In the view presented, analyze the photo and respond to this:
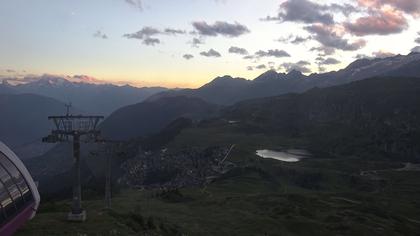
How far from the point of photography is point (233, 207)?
322ft

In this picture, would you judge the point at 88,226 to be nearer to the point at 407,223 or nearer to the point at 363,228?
the point at 363,228

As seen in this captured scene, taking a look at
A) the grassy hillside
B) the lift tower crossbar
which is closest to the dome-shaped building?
the grassy hillside

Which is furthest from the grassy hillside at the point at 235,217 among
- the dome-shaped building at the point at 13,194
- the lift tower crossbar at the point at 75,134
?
the dome-shaped building at the point at 13,194

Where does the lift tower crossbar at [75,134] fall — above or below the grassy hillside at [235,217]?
above

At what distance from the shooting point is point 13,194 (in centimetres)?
3278

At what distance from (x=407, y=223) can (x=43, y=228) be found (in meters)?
81.3

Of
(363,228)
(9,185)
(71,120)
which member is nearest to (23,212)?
(9,185)

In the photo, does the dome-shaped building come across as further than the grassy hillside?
No

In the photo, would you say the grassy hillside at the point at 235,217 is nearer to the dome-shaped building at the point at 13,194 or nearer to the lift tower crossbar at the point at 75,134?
the lift tower crossbar at the point at 75,134

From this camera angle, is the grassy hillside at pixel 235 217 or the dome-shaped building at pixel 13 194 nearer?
the dome-shaped building at pixel 13 194

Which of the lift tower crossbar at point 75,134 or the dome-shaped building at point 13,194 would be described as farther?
the lift tower crossbar at point 75,134

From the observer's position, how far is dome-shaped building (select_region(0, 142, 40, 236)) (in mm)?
30886

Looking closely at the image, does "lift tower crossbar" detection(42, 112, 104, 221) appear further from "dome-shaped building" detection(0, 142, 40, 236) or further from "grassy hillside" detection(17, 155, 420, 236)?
"dome-shaped building" detection(0, 142, 40, 236)

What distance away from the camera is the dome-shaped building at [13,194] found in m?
30.9
